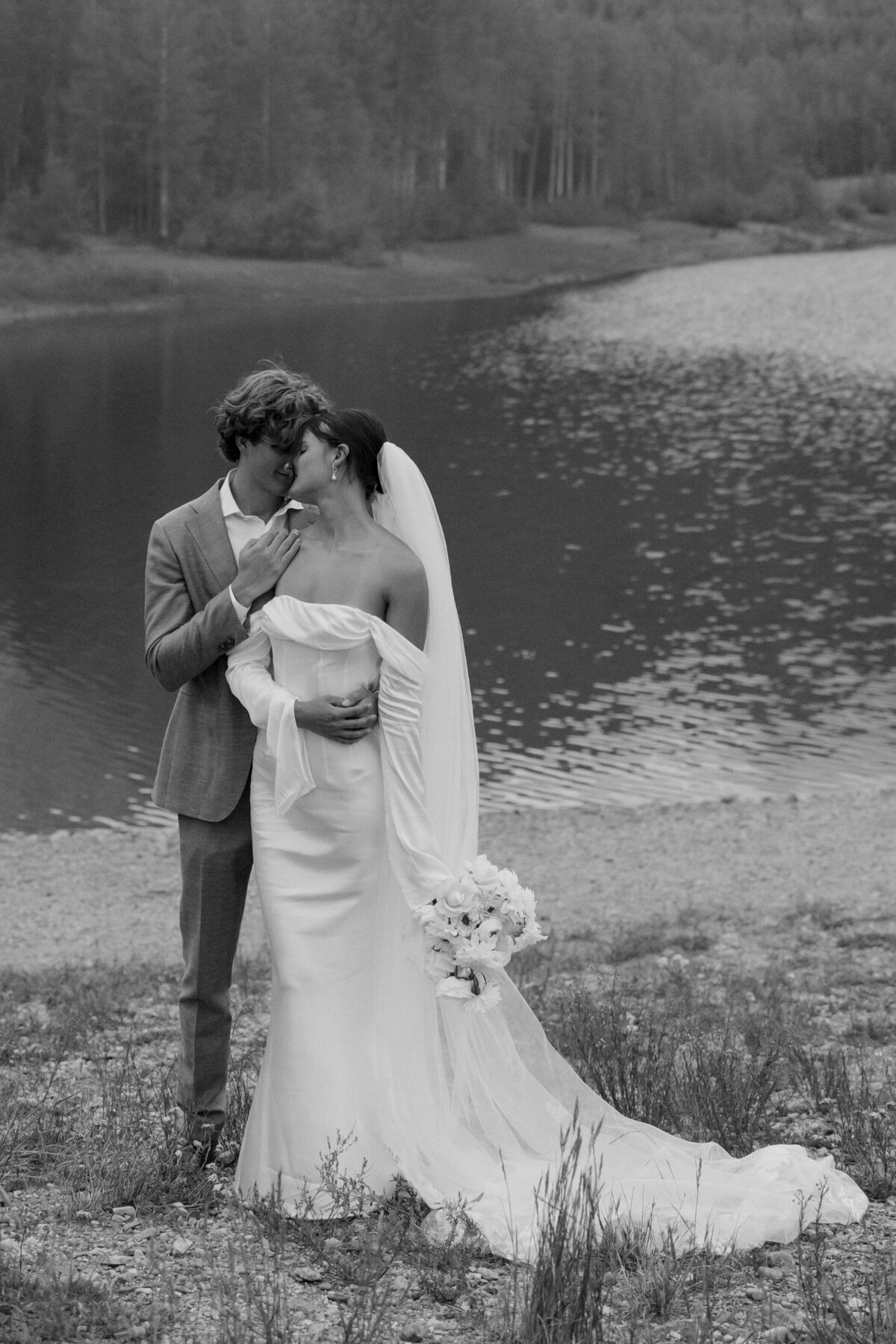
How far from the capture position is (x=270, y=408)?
4664 millimetres

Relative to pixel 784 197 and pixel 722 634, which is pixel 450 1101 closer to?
pixel 722 634

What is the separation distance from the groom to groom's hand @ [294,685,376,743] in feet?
0.11

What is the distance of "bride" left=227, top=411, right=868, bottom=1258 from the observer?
15.3 feet

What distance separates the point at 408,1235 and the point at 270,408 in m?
2.44

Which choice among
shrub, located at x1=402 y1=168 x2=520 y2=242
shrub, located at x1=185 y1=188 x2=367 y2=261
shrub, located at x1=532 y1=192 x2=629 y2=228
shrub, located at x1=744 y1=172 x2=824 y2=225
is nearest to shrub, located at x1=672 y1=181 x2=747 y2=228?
shrub, located at x1=744 y1=172 x2=824 y2=225

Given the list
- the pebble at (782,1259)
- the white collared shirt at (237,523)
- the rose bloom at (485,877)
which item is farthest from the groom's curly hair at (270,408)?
the pebble at (782,1259)

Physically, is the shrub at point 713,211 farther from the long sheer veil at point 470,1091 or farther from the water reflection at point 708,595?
the long sheer veil at point 470,1091

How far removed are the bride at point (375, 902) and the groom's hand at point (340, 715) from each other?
1.6 inches

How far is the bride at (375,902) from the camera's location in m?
4.66

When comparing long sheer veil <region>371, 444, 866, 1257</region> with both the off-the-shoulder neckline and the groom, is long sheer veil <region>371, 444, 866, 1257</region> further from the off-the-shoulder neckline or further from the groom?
the groom

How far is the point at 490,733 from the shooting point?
56.4ft

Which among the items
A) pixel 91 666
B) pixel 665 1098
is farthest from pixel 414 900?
pixel 91 666

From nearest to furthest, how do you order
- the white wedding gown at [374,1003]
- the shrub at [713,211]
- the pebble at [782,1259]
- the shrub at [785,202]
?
the pebble at [782,1259]
the white wedding gown at [374,1003]
the shrub at [713,211]
the shrub at [785,202]

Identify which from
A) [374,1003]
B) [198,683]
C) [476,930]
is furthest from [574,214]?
[476,930]
